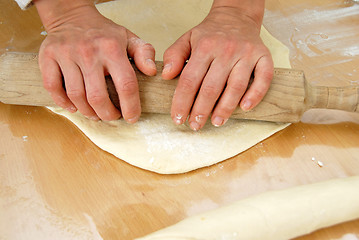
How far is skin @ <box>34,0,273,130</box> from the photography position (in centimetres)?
95

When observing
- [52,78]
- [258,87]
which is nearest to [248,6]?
[258,87]

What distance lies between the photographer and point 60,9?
1140 millimetres

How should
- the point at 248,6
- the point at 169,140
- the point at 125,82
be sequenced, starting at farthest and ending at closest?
the point at 248,6 < the point at 169,140 < the point at 125,82

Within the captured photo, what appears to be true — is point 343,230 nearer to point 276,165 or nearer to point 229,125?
point 276,165

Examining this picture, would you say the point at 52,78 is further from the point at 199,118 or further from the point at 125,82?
the point at 199,118

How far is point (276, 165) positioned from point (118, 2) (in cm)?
112

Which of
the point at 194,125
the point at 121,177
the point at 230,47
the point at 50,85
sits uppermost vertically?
the point at 230,47

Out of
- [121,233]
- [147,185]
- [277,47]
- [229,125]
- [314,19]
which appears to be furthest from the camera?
[314,19]

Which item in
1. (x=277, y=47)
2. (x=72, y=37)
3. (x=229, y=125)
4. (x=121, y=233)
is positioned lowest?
(x=121, y=233)

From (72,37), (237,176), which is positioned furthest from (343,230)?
(72,37)

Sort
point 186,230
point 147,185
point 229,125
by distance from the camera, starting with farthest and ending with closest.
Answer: point 229,125 < point 147,185 < point 186,230

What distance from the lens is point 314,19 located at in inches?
61.0

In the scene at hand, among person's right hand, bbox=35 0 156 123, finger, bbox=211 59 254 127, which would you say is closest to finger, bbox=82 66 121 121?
person's right hand, bbox=35 0 156 123

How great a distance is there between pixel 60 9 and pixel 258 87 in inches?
30.8
